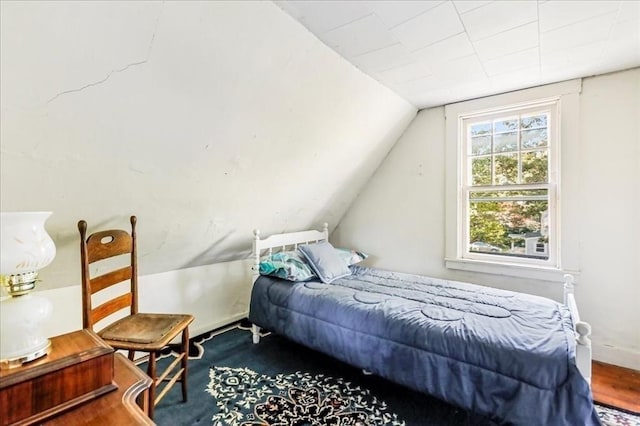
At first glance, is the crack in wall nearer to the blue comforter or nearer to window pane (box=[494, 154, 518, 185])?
the blue comforter

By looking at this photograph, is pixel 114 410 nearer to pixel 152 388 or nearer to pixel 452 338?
pixel 152 388

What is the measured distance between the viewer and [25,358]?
2.54ft

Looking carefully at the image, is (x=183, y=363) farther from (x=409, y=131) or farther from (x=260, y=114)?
(x=409, y=131)

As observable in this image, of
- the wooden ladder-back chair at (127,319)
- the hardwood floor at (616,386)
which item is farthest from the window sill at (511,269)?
the wooden ladder-back chair at (127,319)

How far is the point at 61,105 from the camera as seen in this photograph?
132cm

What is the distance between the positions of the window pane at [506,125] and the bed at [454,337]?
55.3 inches

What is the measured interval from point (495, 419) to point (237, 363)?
1.73 meters

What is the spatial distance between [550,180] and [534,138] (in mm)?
399

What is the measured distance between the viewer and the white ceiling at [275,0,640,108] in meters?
1.58

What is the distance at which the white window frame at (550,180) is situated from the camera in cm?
251

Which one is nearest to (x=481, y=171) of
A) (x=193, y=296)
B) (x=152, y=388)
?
(x=193, y=296)

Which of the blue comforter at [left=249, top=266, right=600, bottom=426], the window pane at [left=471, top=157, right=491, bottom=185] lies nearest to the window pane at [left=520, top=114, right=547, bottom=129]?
the window pane at [left=471, top=157, right=491, bottom=185]

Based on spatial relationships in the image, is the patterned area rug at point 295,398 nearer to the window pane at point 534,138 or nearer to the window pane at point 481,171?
the window pane at point 481,171

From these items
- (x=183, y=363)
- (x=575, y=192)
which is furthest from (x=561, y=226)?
(x=183, y=363)
